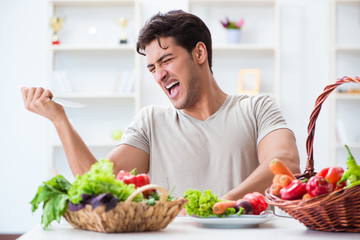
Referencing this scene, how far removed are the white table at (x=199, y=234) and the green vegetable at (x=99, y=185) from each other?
0.08m

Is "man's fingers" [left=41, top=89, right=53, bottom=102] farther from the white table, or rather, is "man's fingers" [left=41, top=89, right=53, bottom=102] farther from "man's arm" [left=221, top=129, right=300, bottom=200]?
"man's arm" [left=221, top=129, right=300, bottom=200]

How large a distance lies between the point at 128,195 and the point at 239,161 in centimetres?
97

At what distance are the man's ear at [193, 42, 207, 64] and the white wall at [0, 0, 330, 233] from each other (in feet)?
7.82

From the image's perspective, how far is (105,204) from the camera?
114 centimetres

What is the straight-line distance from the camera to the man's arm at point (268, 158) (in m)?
1.85

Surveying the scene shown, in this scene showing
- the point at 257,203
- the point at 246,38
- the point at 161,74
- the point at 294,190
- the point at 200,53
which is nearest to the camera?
the point at 294,190

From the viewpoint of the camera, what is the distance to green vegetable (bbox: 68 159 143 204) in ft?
3.80

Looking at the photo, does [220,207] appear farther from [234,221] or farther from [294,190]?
[294,190]

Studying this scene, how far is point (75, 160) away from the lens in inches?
73.9

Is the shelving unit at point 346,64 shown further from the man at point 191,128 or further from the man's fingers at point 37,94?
the man's fingers at point 37,94

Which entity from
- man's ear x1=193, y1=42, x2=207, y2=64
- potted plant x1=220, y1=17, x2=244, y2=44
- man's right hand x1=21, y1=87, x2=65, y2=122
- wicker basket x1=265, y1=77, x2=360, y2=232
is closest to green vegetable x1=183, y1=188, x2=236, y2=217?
wicker basket x1=265, y1=77, x2=360, y2=232

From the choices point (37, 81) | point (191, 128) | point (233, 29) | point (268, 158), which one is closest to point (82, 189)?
point (268, 158)

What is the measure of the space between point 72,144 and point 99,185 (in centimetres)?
70

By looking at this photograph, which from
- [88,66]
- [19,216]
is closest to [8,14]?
[88,66]
